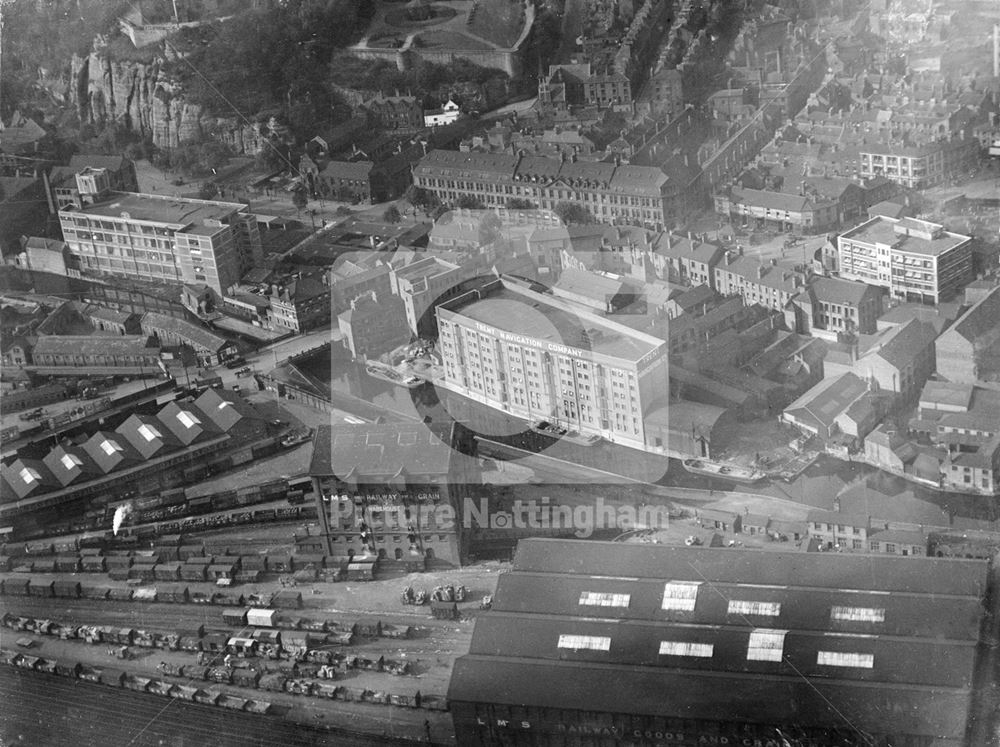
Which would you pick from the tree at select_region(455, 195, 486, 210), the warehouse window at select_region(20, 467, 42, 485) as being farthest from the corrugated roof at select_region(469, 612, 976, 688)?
the tree at select_region(455, 195, 486, 210)

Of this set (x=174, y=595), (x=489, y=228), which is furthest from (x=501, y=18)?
(x=174, y=595)

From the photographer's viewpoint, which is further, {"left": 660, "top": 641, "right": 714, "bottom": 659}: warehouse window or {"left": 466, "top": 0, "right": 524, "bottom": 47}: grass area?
{"left": 466, "top": 0, "right": 524, "bottom": 47}: grass area

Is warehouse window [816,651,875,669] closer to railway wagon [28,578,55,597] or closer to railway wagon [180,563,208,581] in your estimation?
railway wagon [180,563,208,581]

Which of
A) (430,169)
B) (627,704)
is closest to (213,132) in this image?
(430,169)

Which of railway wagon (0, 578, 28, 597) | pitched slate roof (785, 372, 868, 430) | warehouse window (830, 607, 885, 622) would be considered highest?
warehouse window (830, 607, 885, 622)

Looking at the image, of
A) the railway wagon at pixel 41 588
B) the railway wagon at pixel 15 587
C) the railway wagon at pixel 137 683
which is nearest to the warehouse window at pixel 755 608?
the railway wagon at pixel 137 683

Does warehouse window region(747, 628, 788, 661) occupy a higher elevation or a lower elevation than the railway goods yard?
higher

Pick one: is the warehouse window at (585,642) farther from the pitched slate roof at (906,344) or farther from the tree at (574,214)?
the tree at (574,214)
